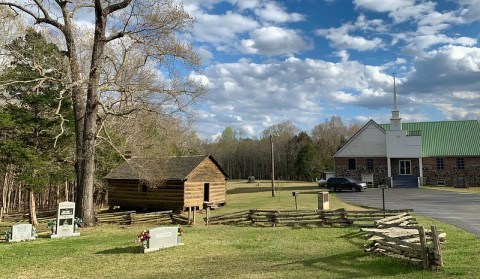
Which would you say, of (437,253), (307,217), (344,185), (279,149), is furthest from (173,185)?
(279,149)

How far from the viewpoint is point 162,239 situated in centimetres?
1470

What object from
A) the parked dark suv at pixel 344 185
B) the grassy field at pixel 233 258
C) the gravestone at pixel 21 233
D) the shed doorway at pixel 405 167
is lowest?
the grassy field at pixel 233 258

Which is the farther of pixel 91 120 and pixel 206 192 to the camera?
pixel 206 192

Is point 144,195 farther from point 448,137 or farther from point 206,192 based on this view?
point 448,137

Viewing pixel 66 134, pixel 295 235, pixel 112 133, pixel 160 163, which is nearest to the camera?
pixel 295 235

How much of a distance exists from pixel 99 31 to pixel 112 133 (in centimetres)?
1102

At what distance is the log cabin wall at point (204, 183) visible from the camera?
29.2 meters

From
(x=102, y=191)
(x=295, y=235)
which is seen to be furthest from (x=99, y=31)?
(x=102, y=191)

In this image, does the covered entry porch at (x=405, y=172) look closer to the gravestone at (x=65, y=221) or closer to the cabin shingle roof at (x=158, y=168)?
the cabin shingle roof at (x=158, y=168)

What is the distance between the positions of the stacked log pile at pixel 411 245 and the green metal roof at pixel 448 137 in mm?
37891

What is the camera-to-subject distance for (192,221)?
886 inches

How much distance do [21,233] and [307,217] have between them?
1321 centimetres

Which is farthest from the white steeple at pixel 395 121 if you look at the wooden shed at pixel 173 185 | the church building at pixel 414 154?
the wooden shed at pixel 173 185

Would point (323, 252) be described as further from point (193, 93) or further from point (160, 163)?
point (160, 163)
